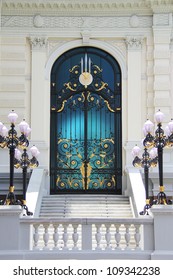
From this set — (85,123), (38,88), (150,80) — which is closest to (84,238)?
(85,123)

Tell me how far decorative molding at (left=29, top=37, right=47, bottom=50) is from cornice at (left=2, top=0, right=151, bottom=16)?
0.85 metres

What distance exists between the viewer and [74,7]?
19.4 metres

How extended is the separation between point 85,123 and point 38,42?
294cm

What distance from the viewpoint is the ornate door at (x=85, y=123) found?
1906cm

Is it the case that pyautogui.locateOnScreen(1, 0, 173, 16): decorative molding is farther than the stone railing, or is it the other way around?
pyautogui.locateOnScreen(1, 0, 173, 16): decorative molding

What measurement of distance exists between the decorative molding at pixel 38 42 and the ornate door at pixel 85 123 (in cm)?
70

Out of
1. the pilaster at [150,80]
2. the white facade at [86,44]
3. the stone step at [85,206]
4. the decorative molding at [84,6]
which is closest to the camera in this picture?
the stone step at [85,206]

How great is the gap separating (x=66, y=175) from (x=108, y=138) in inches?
68.6

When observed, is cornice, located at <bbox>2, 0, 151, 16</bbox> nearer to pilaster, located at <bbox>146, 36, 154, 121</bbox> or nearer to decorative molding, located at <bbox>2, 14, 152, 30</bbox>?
decorative molding, located at <bbox>2, 14, 152, 30</bbox>

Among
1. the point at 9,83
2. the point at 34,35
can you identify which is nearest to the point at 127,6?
the point at 34,35

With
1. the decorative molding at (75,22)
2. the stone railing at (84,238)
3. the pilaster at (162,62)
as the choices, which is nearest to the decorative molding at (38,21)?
the decorative molding at (75,22)

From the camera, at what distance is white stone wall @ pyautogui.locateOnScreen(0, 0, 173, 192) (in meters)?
19.0

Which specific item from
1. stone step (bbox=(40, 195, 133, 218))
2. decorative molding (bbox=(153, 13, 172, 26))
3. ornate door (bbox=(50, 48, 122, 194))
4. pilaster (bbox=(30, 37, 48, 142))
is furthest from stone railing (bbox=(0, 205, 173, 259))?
decorative molding (bbox=(153, 13, 172, 26))

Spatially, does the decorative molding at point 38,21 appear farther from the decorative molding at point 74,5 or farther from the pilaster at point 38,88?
Result: the pilaster at point 38,88
